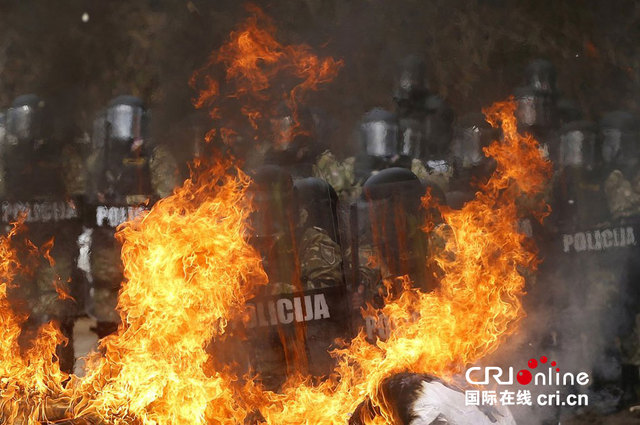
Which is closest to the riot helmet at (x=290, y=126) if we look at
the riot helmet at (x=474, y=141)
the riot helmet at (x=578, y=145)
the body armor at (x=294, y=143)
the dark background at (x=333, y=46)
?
the body armor at (x=294, y=143)

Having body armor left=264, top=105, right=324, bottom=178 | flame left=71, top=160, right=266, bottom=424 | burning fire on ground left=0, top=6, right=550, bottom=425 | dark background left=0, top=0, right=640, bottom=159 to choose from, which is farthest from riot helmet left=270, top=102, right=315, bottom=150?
flame left=71, top=160, right=266, bottom=424

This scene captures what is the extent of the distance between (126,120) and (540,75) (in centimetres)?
458

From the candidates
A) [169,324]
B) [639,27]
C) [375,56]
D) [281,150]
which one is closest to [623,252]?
[639,27]

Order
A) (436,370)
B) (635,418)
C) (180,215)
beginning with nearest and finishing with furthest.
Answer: (436,370) < (635,418) < (180,215)

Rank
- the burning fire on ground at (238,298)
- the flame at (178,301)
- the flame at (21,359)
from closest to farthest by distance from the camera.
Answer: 1. the flame at (21,359)
2. the flame at (178,301)
3. the burning fire on ground at (238,298)

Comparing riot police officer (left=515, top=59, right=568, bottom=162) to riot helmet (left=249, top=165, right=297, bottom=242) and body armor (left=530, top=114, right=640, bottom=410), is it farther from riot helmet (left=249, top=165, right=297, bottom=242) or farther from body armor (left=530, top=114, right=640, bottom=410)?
riot helmet (left=249, top=165, right=297, bottom=242)

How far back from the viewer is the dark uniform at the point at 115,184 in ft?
22.2

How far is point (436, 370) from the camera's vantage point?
16.8 feet

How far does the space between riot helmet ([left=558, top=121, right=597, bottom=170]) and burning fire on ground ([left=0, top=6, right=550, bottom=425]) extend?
0.29 metres

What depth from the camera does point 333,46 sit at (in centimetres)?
689

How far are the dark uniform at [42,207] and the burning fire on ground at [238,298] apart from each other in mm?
212

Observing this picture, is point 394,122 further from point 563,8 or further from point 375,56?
point 563,8

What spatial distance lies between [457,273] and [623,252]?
1711 mm

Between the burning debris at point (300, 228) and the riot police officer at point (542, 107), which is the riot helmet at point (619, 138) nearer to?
the riot police officer at point (542, 107)
